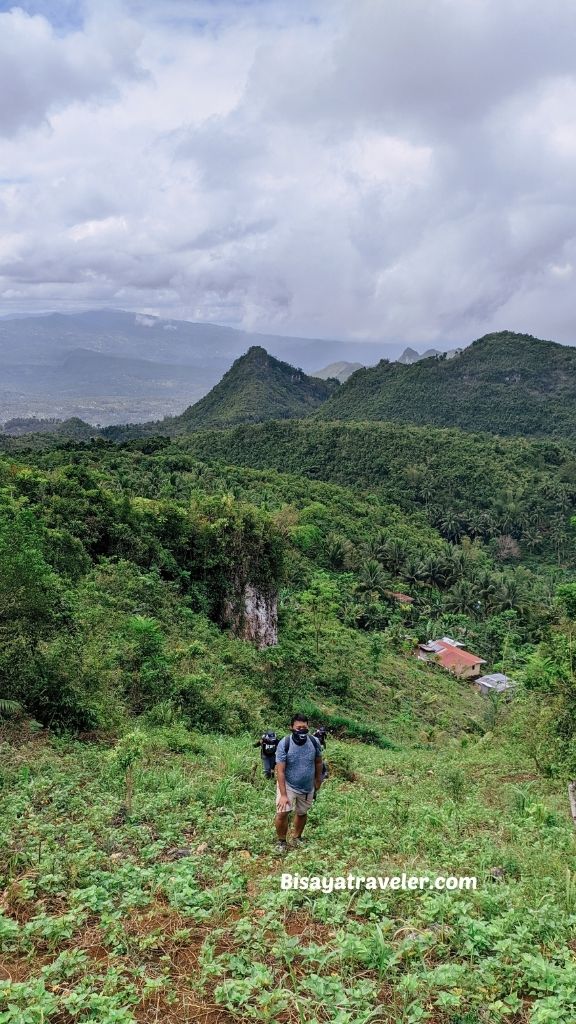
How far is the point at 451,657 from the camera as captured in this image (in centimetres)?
3094

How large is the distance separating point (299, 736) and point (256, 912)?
4.36 ft

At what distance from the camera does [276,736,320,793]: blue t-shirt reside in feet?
16.0

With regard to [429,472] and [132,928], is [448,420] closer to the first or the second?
[429,472]

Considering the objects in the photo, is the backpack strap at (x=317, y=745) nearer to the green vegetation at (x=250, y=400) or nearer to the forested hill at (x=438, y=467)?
the forested hill at (x=438, y=467)

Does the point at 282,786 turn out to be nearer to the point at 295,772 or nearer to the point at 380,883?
the point at 295,772

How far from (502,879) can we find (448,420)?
370 feet

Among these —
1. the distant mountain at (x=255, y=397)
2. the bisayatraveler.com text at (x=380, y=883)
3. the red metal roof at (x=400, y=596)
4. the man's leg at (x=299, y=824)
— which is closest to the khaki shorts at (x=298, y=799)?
the man's leg at (x=299, y=824)

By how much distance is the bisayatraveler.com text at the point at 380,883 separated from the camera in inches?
162

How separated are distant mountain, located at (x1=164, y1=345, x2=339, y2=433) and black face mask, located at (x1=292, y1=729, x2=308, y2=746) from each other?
3973 inches

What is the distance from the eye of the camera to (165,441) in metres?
56.2

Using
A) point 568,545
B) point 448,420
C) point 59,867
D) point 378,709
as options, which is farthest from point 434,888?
point 448,420

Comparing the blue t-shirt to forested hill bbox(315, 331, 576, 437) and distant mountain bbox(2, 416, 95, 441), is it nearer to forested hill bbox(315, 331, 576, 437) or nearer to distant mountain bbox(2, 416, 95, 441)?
distant mountain bbox(2, 416, 95, 441)

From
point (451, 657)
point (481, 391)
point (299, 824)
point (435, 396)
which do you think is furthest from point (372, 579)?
point (481, 391)

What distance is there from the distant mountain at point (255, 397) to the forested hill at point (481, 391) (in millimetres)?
9750
